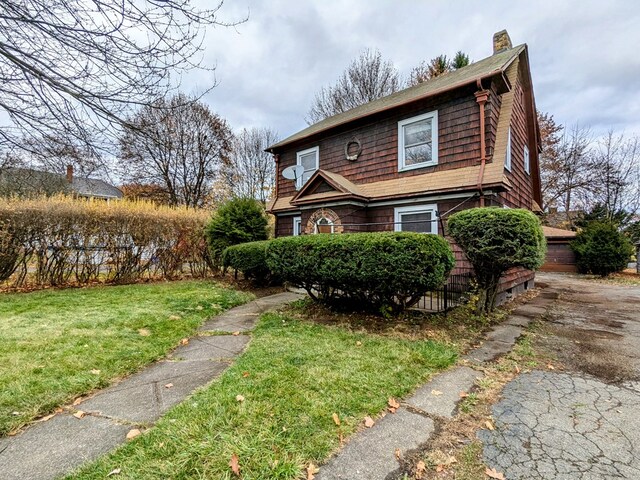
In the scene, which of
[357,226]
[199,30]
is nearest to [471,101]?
[357,226]

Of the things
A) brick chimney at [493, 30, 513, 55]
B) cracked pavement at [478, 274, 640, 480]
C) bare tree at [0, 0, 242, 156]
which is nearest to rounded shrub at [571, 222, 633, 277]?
brick chimney at [493, 30, 513, 55]

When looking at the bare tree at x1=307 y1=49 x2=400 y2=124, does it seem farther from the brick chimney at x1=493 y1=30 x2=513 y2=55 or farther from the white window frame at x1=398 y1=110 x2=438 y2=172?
the white window frame at x1=398 y1=110 x2=438 y2=172

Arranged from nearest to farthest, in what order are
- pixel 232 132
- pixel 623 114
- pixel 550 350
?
pixel 550 350 < pixel 623 114 < pixel 232 132

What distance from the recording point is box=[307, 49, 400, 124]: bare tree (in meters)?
20.5

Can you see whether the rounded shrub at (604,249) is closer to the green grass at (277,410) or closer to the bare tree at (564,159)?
the bare tree at (564,159)

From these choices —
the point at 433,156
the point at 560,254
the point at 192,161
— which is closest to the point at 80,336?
the point at 433,156

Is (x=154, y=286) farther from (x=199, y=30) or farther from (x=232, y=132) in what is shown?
(x=232, y=132)

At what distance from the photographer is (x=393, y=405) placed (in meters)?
2.68

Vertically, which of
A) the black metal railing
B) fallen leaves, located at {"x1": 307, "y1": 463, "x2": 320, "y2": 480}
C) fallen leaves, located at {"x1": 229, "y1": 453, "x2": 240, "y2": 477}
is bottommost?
fallen leaves, located at {"x1": 307, "y1": 463, "x2": 320, "y2": 480}

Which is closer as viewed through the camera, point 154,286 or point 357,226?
point 154,286

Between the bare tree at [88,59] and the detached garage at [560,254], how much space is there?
20521mm

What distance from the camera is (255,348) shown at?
4004mm

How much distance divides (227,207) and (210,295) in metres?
4.13

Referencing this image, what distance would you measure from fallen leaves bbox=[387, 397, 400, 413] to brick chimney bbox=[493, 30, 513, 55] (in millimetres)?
12974
